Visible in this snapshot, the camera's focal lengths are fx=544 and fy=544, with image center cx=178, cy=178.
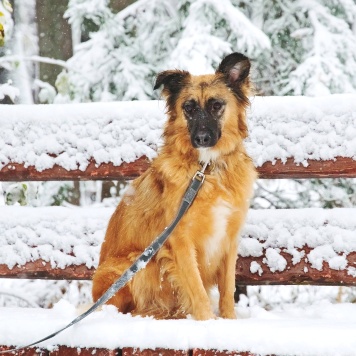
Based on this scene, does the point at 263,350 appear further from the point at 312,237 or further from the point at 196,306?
the point at 312,237

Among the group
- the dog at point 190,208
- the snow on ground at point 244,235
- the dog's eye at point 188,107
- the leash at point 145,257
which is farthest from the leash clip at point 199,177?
the snow on ground at point 244,235

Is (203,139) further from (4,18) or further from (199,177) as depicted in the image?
(4,18)

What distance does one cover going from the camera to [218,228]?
282 cm

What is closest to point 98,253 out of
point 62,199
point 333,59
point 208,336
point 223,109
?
point 223,109

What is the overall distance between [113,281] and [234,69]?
1341mm

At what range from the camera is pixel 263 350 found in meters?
1.67

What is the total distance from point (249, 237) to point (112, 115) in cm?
113

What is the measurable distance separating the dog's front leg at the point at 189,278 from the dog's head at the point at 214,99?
0.52 meters

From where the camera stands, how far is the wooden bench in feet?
10.4

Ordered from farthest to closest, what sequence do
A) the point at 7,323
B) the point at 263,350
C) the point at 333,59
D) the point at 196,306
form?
the point at 333,59 < the point at 196,306 < the point at 7,323 < the point at 263,350

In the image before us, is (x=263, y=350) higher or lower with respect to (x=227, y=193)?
lower

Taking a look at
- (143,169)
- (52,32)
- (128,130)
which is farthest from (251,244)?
(52,32)

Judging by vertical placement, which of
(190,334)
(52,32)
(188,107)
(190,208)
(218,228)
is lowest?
(190,334)

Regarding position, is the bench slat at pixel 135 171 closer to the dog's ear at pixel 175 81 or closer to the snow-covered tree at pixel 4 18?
the dog's ear at pixel 175 81
